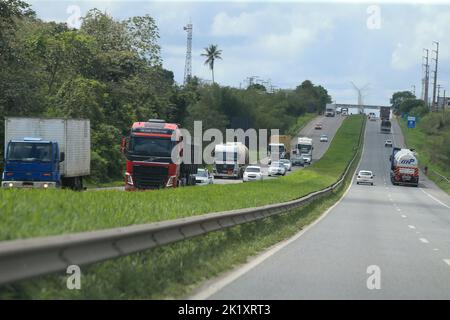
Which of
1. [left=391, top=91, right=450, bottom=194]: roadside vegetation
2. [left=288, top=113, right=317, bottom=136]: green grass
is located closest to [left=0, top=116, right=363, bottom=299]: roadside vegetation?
[left=391, top=91, right=450, bottom=194]: roadside vegetation

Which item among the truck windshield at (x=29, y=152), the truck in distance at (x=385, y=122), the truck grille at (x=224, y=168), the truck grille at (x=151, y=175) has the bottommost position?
the truck grille at (x=224, y=168)

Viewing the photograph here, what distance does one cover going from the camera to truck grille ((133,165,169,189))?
121ft

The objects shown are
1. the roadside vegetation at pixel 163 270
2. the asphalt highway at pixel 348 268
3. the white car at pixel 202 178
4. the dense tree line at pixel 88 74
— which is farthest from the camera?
the white car at pixel 202 178

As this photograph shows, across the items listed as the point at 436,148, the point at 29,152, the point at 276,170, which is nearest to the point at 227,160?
the point at 276,170

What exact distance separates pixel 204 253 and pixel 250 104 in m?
132

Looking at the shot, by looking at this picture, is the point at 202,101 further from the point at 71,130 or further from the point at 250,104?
the point at 71,130

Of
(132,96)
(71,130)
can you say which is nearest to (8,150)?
(71,130)

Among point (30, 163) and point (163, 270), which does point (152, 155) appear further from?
point (163, 270)

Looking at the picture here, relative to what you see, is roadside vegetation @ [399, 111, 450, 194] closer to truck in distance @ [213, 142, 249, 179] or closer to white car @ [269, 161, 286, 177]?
white car @ [269, 161, 286, 177]

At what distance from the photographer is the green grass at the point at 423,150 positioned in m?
91.3

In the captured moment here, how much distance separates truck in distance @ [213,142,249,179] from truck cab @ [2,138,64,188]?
3880 centimetres

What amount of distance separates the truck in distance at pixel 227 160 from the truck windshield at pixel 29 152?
38.8 metres

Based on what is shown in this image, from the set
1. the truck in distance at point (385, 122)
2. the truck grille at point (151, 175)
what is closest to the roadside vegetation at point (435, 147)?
the truck in distance at point (385, 122)

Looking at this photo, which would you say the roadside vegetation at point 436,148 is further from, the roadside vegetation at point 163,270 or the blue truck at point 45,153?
the roadside vegetation at point 163,270
